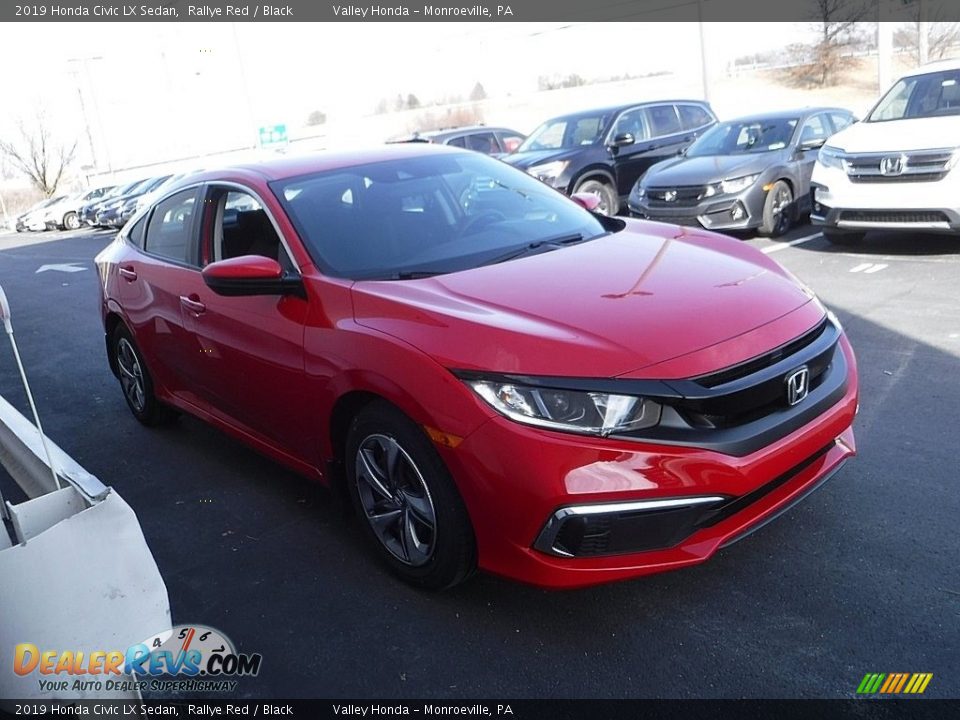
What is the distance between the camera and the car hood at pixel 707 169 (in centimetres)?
998

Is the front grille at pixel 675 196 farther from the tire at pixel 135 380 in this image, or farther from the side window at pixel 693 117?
the tire at pixel 135 380

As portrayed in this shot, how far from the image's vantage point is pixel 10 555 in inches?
90.7

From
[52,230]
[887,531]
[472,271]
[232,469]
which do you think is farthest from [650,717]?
[52,230]

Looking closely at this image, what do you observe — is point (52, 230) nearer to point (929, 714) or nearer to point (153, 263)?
point (153, 263)

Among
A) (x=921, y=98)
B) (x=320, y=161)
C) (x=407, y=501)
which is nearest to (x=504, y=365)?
(x=407, y=501)

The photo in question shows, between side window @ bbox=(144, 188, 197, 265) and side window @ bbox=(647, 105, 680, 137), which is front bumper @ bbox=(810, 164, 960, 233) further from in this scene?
side window @ bbox=(144, 188, 197, 265)

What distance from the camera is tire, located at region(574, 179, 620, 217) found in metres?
12.4


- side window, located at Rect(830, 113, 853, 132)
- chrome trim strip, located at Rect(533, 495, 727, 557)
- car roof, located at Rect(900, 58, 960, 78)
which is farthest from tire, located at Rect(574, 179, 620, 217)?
chrome trim strip, located at Rect(533, 495, 727, 557)

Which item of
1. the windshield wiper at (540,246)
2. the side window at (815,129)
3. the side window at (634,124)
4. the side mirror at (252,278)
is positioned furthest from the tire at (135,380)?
the side window at (634,124)

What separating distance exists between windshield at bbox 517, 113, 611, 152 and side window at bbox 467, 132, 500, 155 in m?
2.46

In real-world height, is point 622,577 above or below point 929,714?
above

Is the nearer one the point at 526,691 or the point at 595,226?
the point at 526,691

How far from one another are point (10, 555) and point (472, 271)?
6.32ft

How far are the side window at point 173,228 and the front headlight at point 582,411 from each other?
2.49 meters
